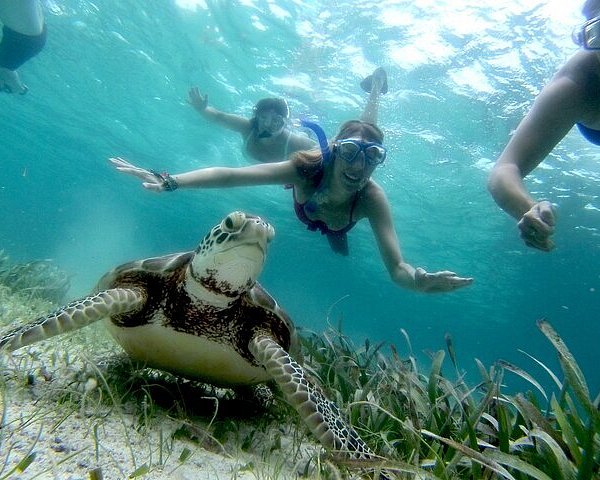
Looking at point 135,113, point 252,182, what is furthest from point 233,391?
point 135,113

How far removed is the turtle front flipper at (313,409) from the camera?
6.05 feet

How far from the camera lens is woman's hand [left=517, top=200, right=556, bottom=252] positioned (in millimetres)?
2207

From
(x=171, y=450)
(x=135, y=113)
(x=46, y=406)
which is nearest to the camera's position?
(x=171, y=450)

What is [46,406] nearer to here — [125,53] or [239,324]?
[239,324]

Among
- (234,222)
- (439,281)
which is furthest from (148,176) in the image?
(439,281)

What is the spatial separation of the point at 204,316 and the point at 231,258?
44cm

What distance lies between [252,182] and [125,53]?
14.9 metres

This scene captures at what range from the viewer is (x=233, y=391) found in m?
3.16

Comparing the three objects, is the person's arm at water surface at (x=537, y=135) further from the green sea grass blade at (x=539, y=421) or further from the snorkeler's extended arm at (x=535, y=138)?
the green sea grass blade at (x=539, y=421)

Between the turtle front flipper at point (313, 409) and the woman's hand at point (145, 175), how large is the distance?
6.88ft

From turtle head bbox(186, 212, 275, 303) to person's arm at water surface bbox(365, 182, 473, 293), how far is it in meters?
1.81

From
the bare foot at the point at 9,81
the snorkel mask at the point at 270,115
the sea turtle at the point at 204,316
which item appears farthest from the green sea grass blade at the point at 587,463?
the bare foot at the point at 9,81

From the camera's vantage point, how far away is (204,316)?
2463mm

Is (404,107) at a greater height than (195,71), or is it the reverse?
(404,107)
